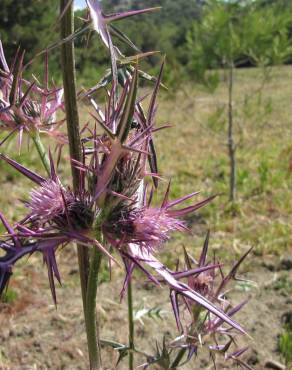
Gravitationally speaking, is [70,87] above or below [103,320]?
above

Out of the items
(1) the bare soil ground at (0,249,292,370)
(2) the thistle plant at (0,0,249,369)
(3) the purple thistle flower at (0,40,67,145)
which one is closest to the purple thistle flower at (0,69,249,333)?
(2) the thistle plant at (0,0,249,369)

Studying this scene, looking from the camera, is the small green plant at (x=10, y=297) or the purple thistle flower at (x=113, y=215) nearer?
the purple thistle flower at (x=113, y=215)

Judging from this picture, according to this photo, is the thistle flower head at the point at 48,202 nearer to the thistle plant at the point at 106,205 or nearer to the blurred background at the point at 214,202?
the thistle plant at the point at 106,205

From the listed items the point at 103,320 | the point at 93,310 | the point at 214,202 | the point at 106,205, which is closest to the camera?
the point at 106,205

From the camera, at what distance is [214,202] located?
3402mm

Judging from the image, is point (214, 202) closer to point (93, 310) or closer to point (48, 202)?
point (93, 310)

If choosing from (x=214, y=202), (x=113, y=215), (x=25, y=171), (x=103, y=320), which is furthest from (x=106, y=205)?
(x=214, y=202)

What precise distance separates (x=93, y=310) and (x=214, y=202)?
2.64 meters

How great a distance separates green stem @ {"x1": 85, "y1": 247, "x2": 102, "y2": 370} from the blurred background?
32 centimetres

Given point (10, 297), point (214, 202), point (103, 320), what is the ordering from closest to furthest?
1. point (103, 320)
2. point (10, 297)
3. point (214, 202)

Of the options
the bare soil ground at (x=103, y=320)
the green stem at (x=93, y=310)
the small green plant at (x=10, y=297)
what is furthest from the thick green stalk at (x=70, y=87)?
the small green plant at (x=10, y=297)

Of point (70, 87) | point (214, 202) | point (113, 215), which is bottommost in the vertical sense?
point (214, 202)

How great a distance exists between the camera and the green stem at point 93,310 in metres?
0.78

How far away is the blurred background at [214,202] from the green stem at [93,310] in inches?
12.4
